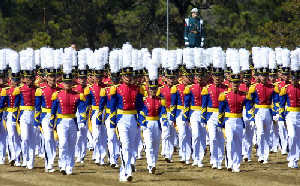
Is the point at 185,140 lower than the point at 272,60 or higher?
lower

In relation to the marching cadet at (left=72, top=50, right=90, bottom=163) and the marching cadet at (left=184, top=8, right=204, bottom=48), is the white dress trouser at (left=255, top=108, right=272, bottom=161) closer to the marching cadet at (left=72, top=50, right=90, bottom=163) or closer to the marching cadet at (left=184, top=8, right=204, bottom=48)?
the marching cadet at (left=72, top=50, right=90, bottom=163)

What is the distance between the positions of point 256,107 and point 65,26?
74.9 feet

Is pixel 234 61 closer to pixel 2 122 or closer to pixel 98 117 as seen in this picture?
pixel 98 117

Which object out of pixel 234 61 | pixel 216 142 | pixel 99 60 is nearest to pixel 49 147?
pixel 99 60

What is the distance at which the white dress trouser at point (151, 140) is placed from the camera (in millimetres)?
17844

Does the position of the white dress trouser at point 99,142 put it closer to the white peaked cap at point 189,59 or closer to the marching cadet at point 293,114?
the white peaked cap at point 189,59

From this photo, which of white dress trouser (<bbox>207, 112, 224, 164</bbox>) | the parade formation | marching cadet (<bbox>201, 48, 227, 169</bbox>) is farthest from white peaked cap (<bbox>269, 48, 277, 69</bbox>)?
white dress trouser (<bbox>207, 112, 224, 164</bbox>)

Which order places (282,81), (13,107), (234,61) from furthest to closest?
(282,81) < (13,107) < (234,61)

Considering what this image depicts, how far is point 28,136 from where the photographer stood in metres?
19.2

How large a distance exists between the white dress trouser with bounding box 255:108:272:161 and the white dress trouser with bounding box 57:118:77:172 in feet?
16.3

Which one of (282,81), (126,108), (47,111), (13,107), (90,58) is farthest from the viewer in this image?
(282,81)

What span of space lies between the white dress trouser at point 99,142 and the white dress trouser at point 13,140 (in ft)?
6.07

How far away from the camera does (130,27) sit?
4016cm

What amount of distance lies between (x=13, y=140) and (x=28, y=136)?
78cm
